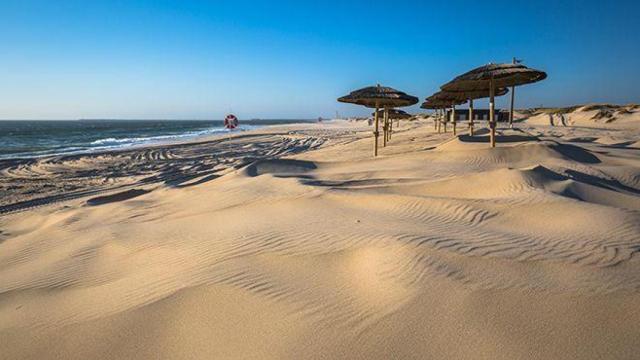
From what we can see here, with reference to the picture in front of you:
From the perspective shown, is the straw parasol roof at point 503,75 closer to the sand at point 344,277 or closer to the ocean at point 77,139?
the sand at point 344,277

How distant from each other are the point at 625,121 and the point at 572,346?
3291 cm

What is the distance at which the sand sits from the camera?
1.98 meters

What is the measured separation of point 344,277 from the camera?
266cm

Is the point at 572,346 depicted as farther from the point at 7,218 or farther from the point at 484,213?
the point at 7,218

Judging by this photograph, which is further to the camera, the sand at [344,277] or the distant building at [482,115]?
the distant building at [482,115]

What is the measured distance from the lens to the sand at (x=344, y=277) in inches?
78.0

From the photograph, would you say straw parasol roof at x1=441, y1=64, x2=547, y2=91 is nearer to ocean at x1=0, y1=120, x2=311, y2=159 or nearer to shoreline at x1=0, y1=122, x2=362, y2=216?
shoreline at x1=0, y1=122, x2=362, y2=216

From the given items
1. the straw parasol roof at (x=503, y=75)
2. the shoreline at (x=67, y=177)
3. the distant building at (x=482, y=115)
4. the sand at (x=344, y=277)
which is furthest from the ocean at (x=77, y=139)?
the distant building at (x=482, y=115)

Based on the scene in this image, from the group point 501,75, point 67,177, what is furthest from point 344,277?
point 67,177

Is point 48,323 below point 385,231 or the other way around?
below

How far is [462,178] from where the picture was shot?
550cm

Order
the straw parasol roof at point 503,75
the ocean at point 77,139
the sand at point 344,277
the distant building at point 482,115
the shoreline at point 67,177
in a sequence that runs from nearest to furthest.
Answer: the sand at point 344,277 → the straw parasol roof at point 503,75 → the shoreline at point 67,177 → the ocean at point 77,139 → the distant building at point 482,115

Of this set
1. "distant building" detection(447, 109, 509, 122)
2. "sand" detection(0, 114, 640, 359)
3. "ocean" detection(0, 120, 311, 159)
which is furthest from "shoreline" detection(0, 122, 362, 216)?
"distant building" detection(447, 109, 509, 122)

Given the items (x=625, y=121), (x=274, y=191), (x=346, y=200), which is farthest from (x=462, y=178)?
(x=625, y=121)
